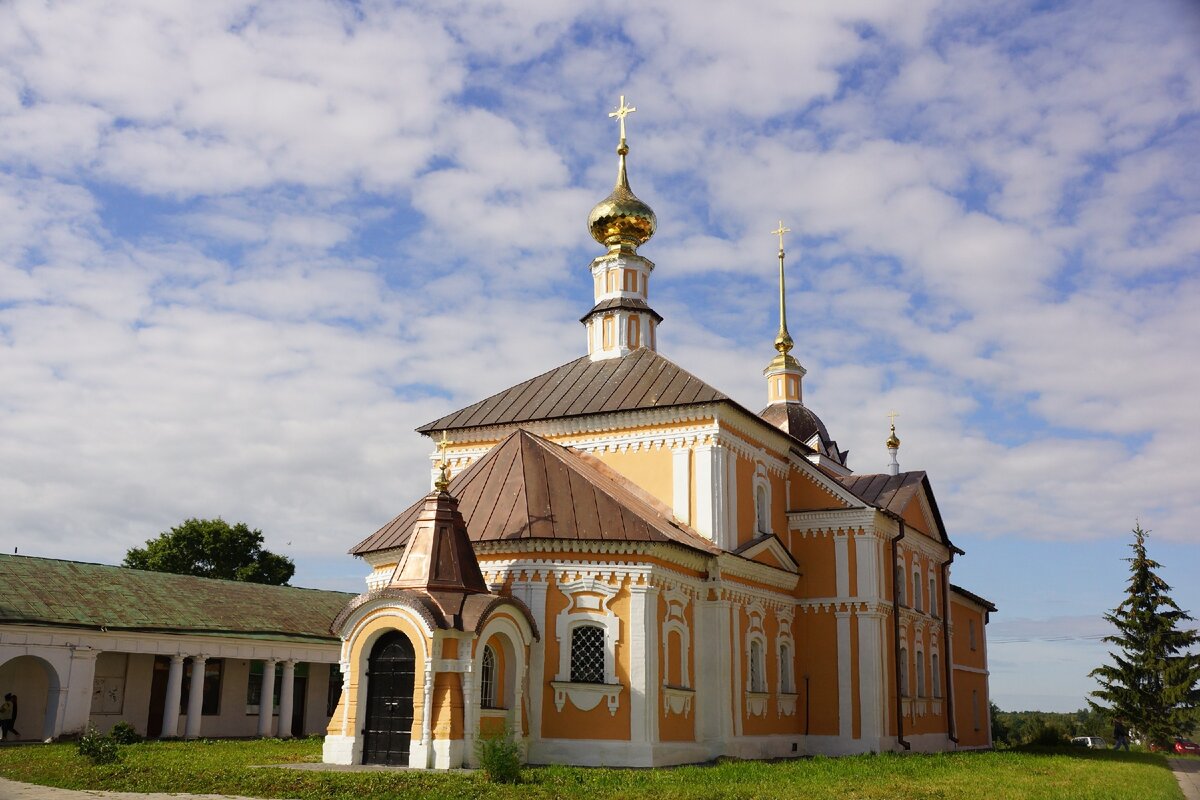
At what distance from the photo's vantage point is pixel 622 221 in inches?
1142

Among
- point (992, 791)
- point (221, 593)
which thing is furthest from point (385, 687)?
point (221, 593)

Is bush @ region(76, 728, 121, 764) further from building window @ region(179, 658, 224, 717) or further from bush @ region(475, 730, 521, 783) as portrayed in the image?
building window @ region(179, 658, 224, 717)

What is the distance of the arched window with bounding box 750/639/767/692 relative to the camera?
23.8 m

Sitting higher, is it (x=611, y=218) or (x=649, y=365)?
(x=611, y=218)

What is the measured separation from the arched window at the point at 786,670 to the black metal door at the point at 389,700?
1011 centimetres

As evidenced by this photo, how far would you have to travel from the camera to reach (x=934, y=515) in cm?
3294

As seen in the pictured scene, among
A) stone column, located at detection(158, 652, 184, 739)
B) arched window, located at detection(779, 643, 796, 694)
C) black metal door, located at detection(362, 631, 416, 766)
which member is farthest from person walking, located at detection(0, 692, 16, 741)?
arched window, located at detection(779, 643, 796, 694)

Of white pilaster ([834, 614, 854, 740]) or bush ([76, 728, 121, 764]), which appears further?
white pilaster ([834, 614, 854, 740])

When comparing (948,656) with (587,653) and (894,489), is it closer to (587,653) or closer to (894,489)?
(894,489)

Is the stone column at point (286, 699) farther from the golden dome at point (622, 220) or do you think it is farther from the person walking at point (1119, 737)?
the person walking at point (1119, 737)

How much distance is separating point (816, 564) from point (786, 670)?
2.71 meters

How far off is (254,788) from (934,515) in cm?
2346

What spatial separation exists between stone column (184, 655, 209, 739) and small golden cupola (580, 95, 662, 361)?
12211mm

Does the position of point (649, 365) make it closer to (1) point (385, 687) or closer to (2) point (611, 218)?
(2) point (611, 218)
